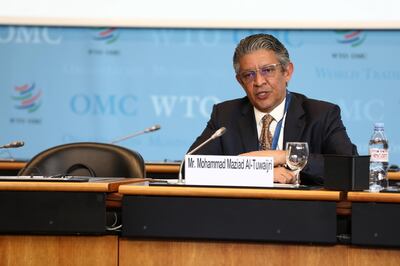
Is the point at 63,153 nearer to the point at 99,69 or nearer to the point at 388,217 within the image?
the point at 388,217

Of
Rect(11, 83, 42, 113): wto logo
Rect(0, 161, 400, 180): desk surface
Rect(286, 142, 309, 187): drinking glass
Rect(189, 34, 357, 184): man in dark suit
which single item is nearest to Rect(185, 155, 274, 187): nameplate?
Rect(286, 142, 309, 187): drinking glass

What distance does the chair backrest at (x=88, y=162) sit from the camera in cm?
326

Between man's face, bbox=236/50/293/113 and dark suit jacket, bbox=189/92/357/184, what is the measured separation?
0.31ft

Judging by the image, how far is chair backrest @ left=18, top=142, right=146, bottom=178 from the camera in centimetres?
326

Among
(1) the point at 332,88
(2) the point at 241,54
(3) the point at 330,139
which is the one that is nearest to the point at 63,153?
(2) the point at 241,54

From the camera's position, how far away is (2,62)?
554 centimetres

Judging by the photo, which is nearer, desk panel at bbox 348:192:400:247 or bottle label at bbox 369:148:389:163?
desk panel at bbox 348:192:400:247

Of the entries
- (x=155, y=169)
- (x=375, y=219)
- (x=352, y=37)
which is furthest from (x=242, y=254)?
(x=352, y=37)

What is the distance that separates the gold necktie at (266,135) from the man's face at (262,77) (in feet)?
0.16

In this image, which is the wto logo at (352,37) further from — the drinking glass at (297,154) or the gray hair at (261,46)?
the drinking glass at (297,154)

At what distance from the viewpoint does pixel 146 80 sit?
18.1 ft

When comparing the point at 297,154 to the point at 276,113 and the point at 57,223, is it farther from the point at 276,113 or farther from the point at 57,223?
the point at 57,223

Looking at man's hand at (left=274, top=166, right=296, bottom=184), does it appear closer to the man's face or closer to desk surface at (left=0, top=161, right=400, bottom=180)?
the man's face

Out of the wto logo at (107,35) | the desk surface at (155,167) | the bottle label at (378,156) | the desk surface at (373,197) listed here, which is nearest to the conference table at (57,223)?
the desk surface at (373,197)
